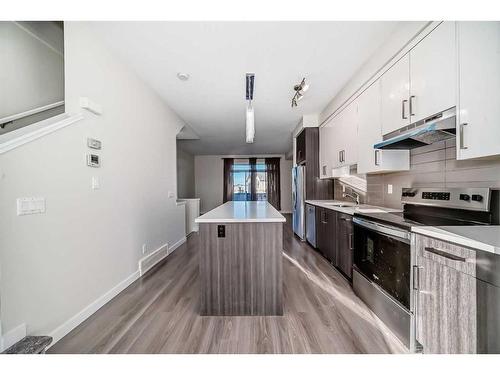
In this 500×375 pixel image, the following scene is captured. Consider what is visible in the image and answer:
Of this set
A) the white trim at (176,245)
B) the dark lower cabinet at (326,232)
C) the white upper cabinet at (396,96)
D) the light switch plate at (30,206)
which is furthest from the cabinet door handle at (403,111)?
the white trim at (176,245)

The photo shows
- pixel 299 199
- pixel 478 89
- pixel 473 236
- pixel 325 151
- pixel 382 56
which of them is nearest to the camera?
pixel 473 236

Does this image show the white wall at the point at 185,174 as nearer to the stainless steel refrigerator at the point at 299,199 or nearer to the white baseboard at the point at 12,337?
the stainless steel refrigerator at the point at 299,199

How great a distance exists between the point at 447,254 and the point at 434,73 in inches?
51.4

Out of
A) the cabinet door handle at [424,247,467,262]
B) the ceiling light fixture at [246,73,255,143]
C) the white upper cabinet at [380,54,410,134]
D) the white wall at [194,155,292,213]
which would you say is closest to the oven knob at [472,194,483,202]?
the cabinet door handle at [424,247,467,262]

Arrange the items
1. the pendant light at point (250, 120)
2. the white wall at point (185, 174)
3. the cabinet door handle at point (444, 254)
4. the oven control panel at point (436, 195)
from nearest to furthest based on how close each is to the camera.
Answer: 1. the cabinet door handle at point (444, 254)
2. the oven control panel at point (436, 195)
3. the pendant light at point (250, 120)
4. the white wall at point (185, 174)

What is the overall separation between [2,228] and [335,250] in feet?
10.1

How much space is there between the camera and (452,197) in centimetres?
158

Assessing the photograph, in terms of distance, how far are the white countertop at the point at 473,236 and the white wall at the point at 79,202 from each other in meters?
2.50

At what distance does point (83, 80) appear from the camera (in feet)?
5.93

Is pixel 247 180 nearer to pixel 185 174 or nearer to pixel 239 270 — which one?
pixel 185 174

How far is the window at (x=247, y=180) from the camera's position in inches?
343

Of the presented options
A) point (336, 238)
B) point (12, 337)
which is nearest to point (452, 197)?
point (336, 238)

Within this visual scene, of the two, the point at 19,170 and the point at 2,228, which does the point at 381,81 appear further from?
the point at 2,228
